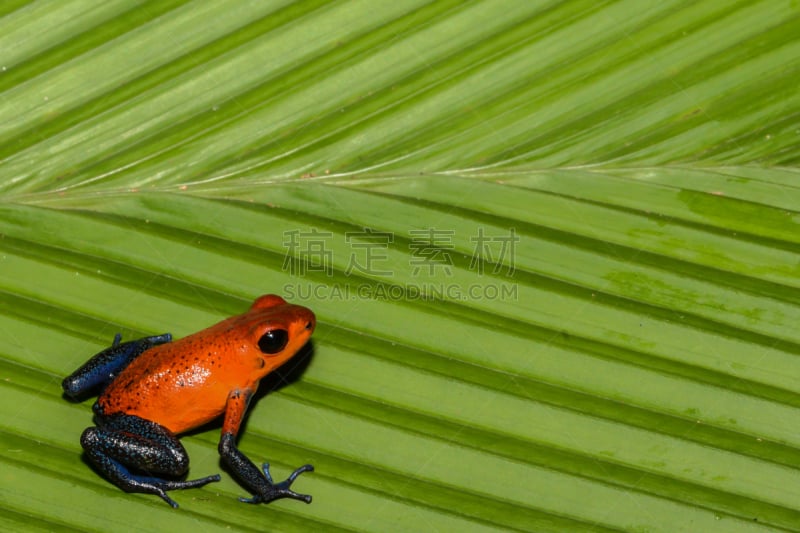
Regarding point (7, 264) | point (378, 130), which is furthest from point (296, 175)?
point (7, 264)

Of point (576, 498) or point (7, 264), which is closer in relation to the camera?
point (576, 498)

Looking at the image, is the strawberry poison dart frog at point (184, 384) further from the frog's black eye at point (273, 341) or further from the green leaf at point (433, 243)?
the green leaf at point (433, 243)

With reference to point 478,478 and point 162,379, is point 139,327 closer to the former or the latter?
point 162,379

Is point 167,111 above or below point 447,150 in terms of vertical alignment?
above

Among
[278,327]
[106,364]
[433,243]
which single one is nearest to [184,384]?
[106,364]

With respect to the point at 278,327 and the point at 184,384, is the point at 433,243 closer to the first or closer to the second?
the point at 278,327
